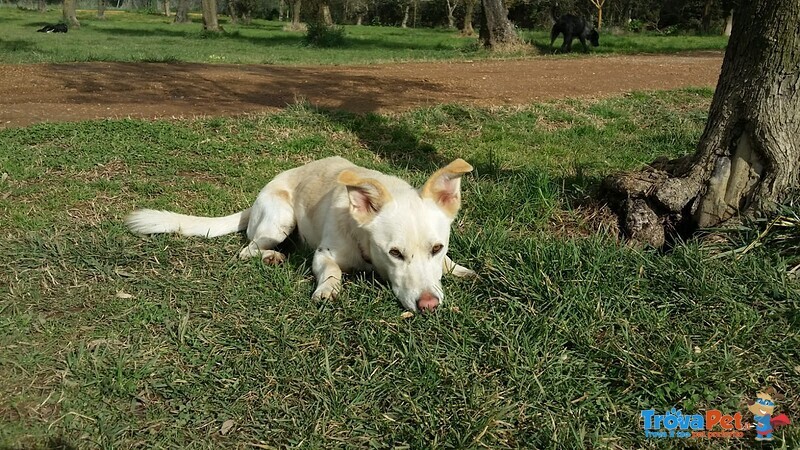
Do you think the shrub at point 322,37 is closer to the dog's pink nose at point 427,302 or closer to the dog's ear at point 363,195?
the dog's ear at point 363,195

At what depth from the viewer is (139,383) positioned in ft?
8.88

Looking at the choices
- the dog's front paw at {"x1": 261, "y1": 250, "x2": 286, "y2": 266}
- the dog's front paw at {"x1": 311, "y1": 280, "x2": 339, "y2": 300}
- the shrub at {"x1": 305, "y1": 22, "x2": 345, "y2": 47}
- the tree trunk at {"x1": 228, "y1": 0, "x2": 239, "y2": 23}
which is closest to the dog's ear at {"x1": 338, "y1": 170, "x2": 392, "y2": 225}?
the dog's front paw at {"x1": 311, "y1": 280, "x2": 339, "y2": 300}

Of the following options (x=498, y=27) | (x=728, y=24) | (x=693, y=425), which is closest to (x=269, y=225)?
(x=693, y=425)

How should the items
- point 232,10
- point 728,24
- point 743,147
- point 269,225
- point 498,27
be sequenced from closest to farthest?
point 743,147 → point 269,225 → point 498,27 → point 728,24 → point 232,10

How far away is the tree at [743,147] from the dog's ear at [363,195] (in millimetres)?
1749

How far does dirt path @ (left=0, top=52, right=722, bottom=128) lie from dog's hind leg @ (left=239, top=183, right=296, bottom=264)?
3.68 meters

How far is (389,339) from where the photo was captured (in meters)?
2.98

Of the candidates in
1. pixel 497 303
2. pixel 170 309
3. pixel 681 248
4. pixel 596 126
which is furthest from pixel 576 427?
pixel 596 126

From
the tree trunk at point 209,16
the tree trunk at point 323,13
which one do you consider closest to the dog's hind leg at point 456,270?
the tree trunk at point 323,13

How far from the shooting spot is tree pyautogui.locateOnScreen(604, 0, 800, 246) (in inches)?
134

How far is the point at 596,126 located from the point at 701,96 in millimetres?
3104

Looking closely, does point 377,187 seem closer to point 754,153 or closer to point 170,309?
point 170,309

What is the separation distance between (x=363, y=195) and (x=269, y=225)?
1.03 metres

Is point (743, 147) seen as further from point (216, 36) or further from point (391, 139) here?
point (216, 36)
